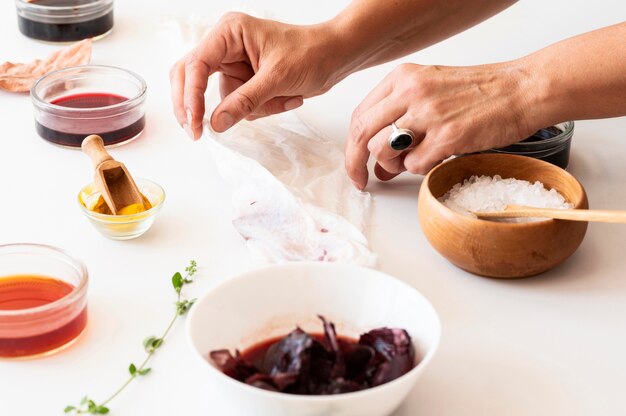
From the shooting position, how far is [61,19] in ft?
6.97

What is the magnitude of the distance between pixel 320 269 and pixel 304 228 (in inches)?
11.1

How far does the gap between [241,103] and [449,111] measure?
1.20 feet

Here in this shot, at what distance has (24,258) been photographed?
1.26 m

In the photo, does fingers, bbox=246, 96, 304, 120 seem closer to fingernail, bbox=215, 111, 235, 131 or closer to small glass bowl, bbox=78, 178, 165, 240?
fingernail, bbox=215, 111, 235, 131

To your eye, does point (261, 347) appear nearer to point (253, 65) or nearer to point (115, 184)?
point (115, 184)

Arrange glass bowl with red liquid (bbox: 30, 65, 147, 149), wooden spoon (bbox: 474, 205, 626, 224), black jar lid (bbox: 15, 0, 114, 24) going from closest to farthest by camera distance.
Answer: wooden spoon (bbox: 474, 205, 626, 224)
glass bowl with red liquid (bbox: 30, 65, 147, 149)
black jar lid (bbox: 15, 0, 114, 24)

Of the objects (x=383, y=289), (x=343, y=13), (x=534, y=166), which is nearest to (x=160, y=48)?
(x=343, y=13)

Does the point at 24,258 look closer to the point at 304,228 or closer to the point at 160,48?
the point at 304,228

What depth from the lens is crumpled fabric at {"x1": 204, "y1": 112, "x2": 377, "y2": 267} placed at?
141 centimetres

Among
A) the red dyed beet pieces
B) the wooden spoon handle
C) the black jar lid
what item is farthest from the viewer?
the black jar lid

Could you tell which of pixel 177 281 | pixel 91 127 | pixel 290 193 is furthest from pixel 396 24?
pixel 177 281

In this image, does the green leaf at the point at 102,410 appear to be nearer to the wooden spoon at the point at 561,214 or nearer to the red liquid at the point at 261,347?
the red liquid at the point at 261,347

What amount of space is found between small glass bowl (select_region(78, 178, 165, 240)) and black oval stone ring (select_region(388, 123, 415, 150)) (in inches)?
14.9

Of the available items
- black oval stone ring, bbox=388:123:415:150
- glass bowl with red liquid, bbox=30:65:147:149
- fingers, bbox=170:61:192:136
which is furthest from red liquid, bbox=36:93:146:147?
black oval stone ring, bbox=388:123:415:150
